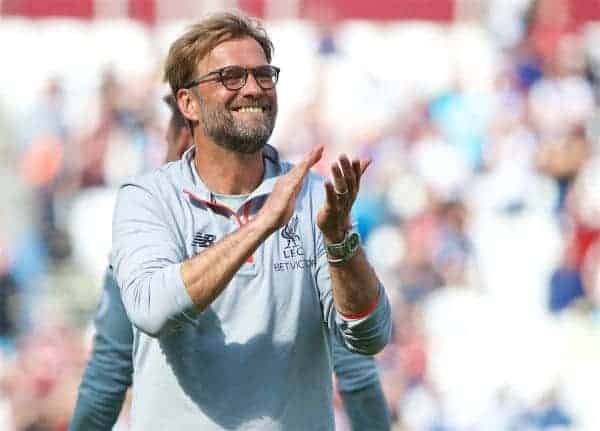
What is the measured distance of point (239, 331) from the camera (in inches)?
114

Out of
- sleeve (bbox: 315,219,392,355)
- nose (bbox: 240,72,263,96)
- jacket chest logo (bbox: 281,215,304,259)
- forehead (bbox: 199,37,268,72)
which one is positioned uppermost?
forehead (bbox: 199,37,268,72)

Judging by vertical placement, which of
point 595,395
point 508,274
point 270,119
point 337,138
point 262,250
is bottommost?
point 595,395

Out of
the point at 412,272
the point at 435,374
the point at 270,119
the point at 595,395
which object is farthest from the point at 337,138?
the point at 270,119

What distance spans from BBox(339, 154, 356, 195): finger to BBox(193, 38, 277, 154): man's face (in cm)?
37

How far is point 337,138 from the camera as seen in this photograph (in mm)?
8750

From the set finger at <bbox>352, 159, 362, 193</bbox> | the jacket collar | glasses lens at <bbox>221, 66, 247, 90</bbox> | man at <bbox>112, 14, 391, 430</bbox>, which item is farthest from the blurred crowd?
finger at <bbox>352, 159, 362, 193</bbox>

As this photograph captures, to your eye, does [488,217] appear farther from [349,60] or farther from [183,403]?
[183,403]

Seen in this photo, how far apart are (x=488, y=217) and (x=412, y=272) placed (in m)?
0.71

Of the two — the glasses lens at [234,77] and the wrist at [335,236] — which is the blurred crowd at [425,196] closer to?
the glasses lens at [234,77]

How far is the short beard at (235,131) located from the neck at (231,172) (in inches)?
0.9

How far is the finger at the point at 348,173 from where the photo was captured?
8.83 feet

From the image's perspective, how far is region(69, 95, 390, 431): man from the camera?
3.80 m

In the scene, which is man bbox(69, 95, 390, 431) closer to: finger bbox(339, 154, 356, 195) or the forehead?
the forehead

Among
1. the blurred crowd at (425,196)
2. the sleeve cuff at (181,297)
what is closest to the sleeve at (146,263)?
the sleeve cuff at (181,297)
